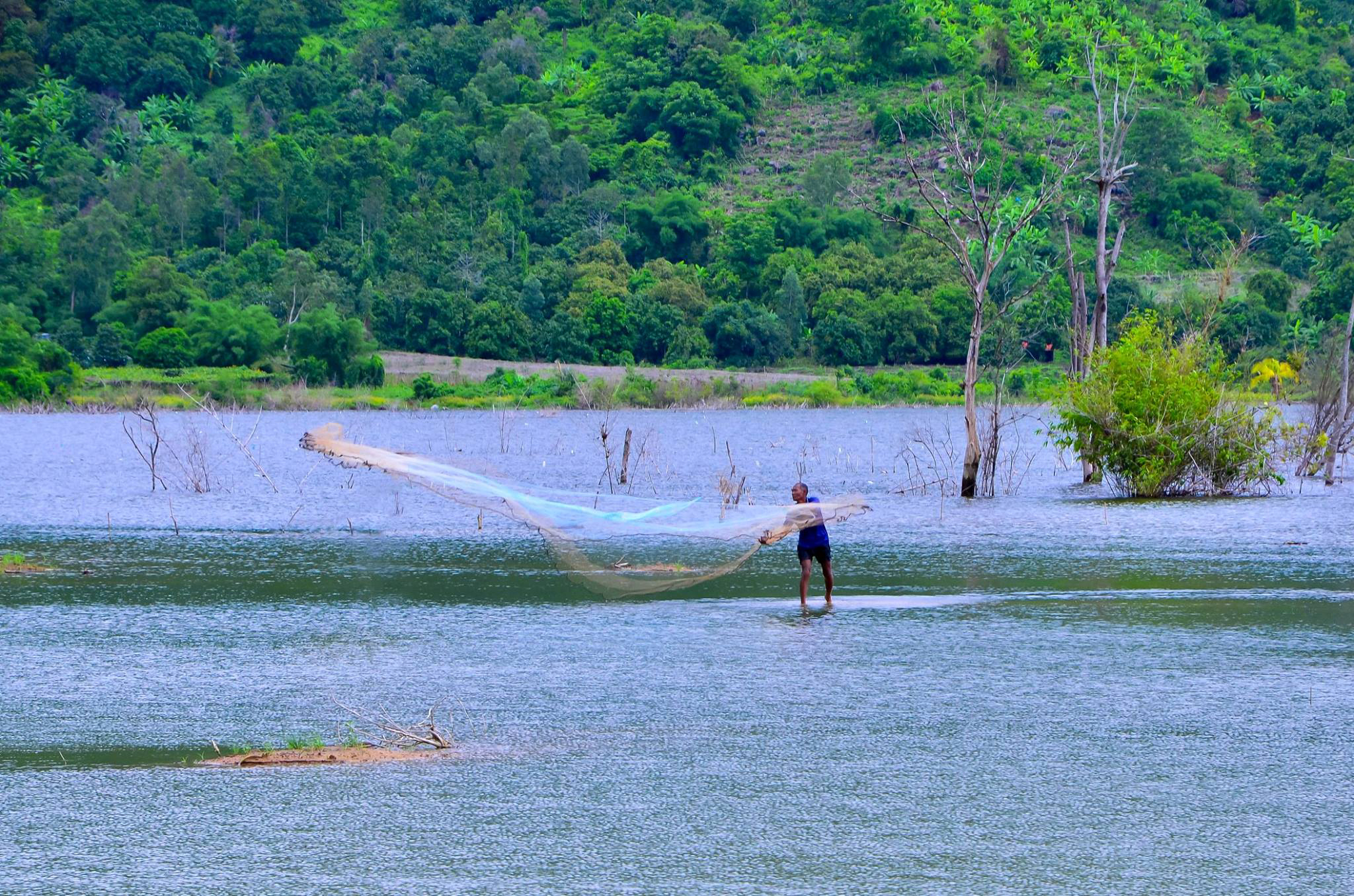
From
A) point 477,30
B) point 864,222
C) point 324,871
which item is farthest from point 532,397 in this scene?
point 477,30

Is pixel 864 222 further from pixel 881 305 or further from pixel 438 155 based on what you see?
pixel 438 155

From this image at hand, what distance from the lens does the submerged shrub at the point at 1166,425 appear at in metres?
34.2

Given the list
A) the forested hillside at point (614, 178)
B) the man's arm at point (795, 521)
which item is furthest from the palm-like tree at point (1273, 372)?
the man's arm at point (795, 521)

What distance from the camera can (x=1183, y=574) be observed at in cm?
2267

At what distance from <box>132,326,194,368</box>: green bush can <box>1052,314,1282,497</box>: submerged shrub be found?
87.4 metres

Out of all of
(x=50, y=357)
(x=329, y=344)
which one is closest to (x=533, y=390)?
(x=329, y=344)

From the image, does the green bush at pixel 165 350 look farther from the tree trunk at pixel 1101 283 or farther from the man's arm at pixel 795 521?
the man's arm at pixel 795 521

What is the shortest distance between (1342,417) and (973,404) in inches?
460

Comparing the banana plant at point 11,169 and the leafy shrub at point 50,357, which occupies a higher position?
the banana plant at point 11,169

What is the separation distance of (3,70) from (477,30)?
55.9 metres

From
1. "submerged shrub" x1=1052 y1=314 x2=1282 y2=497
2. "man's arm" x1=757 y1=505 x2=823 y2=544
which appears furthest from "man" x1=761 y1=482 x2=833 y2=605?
"submerged shrub" x1=1052 y1=314 x2=1282 y2=497

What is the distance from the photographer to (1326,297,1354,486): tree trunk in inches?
1476

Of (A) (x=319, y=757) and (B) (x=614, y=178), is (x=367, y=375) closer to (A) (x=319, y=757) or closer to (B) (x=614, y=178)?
(B) (x=614, y=178)

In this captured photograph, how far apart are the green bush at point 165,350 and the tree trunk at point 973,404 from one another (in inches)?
3379
